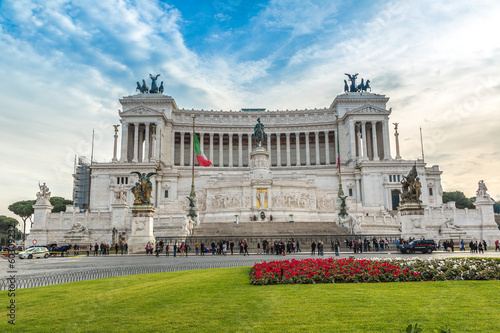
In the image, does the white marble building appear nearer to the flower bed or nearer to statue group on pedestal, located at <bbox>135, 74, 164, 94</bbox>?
statue group on pedestal, located at <bbox>135, 74, 164, 94</bbox>

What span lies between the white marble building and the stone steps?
99.3 inches

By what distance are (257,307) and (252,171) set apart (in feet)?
179

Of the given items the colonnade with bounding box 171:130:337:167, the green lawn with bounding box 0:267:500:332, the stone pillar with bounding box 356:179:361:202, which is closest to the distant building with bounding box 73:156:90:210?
the colonnade with bounding box 171:130:337:167

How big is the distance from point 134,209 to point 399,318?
94.4 ft

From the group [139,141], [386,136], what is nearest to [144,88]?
[139,141]

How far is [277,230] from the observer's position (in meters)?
46.1

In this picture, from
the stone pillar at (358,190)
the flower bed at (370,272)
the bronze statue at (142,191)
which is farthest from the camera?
the stone pillar at (358,190)

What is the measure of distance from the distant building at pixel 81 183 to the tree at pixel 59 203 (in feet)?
16.3

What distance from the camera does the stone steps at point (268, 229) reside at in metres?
45.2

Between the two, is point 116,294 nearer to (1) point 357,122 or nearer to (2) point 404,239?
(2) point 404,239

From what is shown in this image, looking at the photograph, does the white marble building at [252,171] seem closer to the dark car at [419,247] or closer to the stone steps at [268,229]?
the stone steps at [268,229]

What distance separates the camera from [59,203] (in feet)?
329

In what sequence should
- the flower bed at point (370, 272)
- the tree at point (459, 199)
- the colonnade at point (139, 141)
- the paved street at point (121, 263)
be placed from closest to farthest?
the flower bed at point (370, 272) → the paved street at point (121, 263) → the colonnade at point (139, 141) → the tree at point (459, 199)

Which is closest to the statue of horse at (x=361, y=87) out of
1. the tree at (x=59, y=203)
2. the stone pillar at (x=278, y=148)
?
the stone pillar at (x=278, y=148)
